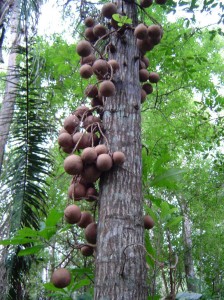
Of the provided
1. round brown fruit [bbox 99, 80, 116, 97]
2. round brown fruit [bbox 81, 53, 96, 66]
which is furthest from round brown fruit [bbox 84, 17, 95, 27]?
round brown fruit [bbox 99, 80, 116, 97]

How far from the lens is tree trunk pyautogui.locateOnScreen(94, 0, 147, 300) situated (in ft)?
4.00

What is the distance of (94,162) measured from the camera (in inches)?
57.6

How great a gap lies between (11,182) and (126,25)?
217cm

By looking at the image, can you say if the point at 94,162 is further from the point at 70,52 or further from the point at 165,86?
the point at 165,86

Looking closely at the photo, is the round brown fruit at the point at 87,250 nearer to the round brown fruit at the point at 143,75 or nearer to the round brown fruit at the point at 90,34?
the round brown fruit at the point at 143,75

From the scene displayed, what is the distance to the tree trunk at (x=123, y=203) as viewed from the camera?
1221 mm

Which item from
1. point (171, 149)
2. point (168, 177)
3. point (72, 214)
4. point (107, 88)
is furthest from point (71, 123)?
point (171, 149)

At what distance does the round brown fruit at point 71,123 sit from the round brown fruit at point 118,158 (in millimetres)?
307

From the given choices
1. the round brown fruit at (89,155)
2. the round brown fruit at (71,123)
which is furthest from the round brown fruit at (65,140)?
the round brown fruit at (89,155)

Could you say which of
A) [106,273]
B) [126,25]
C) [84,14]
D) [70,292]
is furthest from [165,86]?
[106,273]

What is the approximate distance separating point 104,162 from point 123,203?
0.59ft

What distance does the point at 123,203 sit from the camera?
137 centimetres

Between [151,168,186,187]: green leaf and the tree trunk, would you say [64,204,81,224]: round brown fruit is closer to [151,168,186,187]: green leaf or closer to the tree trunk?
the tree trunk

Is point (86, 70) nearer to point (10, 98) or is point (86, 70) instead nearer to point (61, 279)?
point (61, 279)
